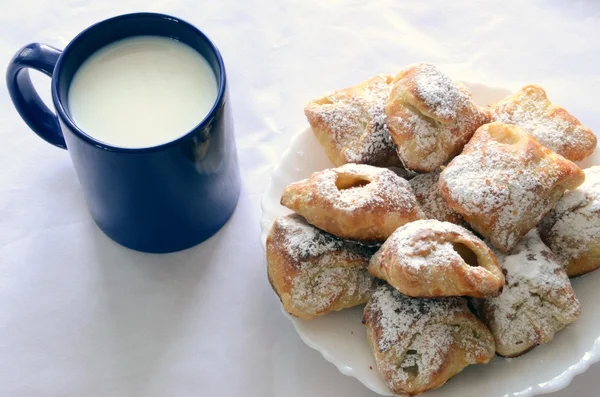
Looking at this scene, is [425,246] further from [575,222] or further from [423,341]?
[575,222]

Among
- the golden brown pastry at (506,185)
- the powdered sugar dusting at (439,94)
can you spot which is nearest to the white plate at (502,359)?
the golden brown pastry at (506,185)

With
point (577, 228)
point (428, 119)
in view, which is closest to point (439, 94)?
point (428, 119)

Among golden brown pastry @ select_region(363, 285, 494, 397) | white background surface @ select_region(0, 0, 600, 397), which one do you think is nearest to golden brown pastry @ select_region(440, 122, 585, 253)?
golden brown pastry @ select_region(363, 285, 494, 397)

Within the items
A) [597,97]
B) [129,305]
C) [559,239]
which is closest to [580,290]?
[559,239]

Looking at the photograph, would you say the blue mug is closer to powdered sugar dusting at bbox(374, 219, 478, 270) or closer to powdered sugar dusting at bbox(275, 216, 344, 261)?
powdered sugar dusting at bbox(275, 216, 344, 261)

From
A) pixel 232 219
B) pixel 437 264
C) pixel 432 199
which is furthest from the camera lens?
pixel 232 219

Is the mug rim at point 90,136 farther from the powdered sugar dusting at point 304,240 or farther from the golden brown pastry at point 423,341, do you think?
the golden brown pastry at point 423,341
